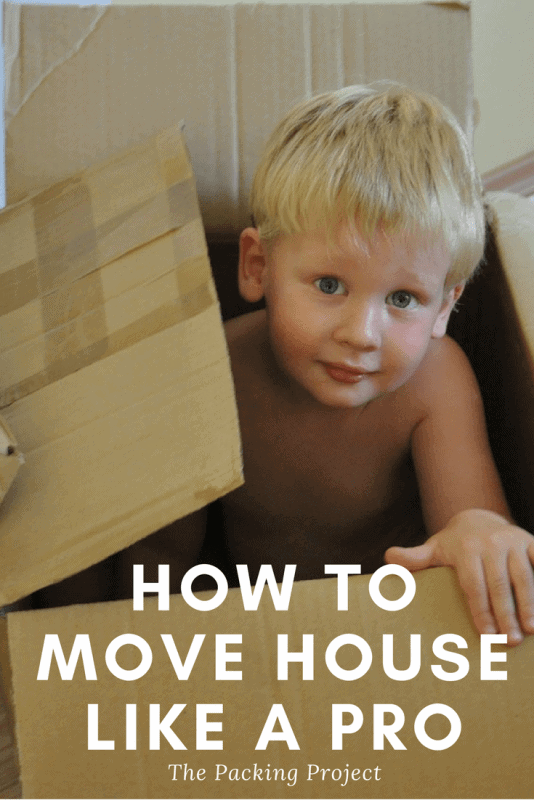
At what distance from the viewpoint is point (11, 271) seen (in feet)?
1.70

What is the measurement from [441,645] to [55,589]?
0.38 meters

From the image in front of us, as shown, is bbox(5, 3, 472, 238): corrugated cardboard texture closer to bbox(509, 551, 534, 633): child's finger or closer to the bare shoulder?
the bare shoulder

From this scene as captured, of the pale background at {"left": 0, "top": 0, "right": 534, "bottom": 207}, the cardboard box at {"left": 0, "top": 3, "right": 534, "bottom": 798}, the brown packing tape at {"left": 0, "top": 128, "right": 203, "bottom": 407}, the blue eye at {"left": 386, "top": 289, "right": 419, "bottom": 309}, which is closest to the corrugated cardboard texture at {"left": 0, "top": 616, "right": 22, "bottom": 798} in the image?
the cardboard box at {"left": 0, "top": 3, "right": 534, "bottom": 798}

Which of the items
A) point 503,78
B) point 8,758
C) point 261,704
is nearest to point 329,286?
point 261,704

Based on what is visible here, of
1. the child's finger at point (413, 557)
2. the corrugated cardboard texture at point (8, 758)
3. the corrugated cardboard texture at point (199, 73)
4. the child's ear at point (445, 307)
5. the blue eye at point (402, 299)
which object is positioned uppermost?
the corrugated cardboard texture at point (199, 73)

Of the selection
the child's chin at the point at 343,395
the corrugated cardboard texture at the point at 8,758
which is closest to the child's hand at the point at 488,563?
the child's chin at the point at 343,395

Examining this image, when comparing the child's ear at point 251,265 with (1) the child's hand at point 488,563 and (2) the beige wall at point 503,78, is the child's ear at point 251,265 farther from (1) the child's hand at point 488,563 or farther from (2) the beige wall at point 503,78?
(2) the beige wall at point 503,78

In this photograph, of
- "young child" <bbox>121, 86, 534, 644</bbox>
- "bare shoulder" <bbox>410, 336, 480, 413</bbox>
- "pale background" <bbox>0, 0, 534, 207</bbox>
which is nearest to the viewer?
"young child" <bbox>121, 86, 534, 644</bbox>

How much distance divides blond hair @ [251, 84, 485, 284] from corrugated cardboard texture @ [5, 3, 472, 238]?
50 millimetres

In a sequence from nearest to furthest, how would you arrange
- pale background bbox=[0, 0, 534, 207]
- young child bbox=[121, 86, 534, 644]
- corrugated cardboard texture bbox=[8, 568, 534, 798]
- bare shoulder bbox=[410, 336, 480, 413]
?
1. corrugated cardboard texture bbox=[8, 568, 534, 798]
2. young child bbox=[121, 86, 534, 644]
3. bare shoulder bbox=[410, 336, 480, 413]
4. pale background bbox=[0, 0, 534, 207]

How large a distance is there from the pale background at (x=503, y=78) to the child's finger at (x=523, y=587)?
3.30 ft

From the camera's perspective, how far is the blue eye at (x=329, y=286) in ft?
1.82

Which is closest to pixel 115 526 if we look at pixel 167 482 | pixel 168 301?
pixel 167 482

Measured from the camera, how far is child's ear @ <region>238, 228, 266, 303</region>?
0.62 m
